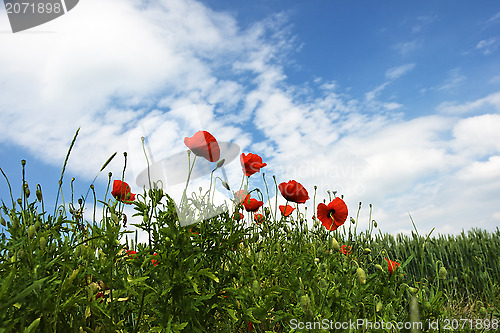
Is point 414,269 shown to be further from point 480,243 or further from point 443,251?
point 480,243

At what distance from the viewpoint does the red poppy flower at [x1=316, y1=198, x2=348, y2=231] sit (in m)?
2.90

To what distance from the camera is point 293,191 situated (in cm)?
295

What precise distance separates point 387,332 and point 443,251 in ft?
11.1

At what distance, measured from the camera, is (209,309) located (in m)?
1.72

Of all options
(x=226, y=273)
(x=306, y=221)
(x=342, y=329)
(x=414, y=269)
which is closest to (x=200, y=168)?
(x=226, y=273)

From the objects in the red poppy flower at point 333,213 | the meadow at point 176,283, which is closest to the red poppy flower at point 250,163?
the meadow at point 176,283

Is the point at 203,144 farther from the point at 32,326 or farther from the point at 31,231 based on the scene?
the point at 32,326

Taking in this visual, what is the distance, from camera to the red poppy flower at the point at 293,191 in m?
2.95

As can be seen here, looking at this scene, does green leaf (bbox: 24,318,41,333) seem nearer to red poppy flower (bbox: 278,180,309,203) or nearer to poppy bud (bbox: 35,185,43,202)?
poppy bud (bbox: 35,185,43,202)

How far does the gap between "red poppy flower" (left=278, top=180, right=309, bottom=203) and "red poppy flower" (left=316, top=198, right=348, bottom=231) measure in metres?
0.16

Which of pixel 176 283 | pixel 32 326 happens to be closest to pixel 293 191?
pixel 176 283

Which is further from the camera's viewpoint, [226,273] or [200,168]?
[200,168]

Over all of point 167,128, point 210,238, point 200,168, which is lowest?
point 210,238

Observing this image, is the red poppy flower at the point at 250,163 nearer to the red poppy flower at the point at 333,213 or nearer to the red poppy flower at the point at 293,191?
the red poppy flower at the point at 293,191
